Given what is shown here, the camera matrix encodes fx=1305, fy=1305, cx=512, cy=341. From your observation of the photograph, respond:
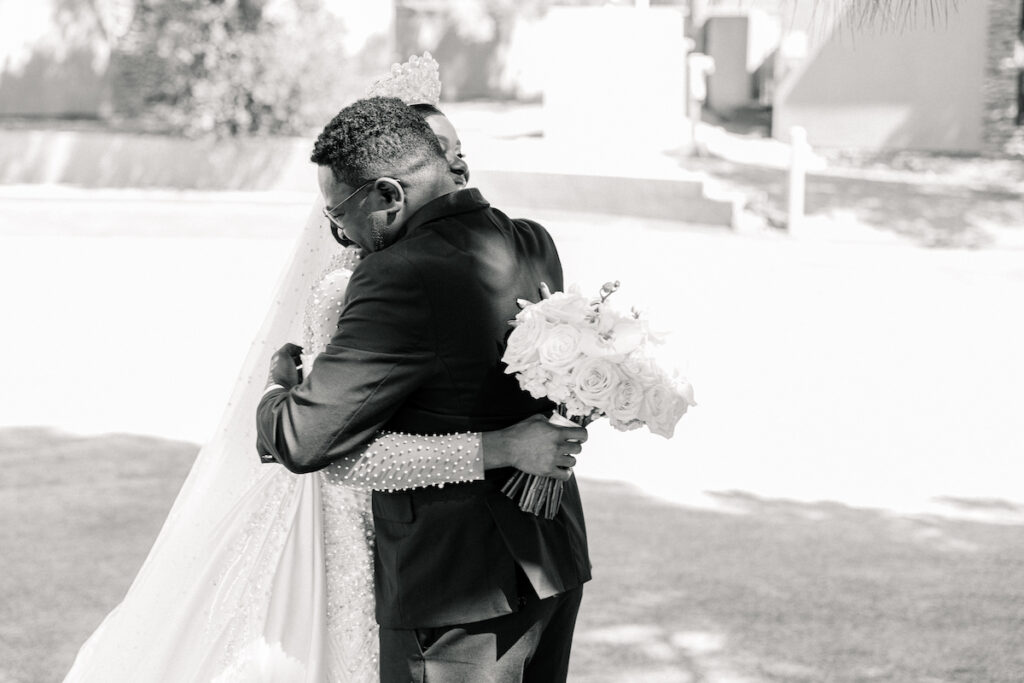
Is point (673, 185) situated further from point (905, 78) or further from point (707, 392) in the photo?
point (707, 392)

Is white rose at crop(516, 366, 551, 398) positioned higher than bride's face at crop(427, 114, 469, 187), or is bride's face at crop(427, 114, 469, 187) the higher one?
bride's face at crop(427, 114, 469, 187)

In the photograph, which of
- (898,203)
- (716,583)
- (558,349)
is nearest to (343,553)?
(558,349)

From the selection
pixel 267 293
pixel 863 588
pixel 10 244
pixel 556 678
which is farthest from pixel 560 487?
pixel 10 244

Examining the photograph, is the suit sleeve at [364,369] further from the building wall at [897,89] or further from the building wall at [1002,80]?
the building wall at [1002,80]

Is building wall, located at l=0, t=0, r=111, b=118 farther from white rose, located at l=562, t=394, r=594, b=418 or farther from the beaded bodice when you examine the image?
white rose, located at l=562, t=394, r=594, b=418

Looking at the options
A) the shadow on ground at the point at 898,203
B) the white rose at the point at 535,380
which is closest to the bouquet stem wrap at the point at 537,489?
the white rose at the point at 535,380

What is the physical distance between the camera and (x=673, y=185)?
1766 cm

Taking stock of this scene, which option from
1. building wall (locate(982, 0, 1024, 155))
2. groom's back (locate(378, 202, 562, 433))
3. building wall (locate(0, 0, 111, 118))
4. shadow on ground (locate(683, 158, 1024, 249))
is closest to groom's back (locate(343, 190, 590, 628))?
groom's back (locate(378, 202, 562, 433))

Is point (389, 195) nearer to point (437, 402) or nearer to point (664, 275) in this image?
point (437, 402)

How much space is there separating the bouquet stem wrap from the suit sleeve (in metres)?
0.32

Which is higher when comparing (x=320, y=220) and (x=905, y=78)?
(x=320, y=220)

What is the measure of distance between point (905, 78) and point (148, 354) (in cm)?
1658

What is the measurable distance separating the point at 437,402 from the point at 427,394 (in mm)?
28

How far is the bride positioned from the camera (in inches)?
128
